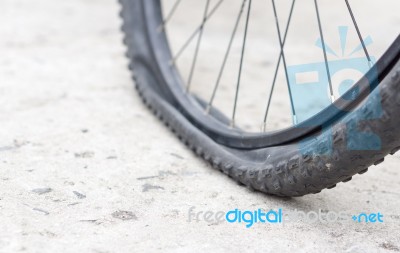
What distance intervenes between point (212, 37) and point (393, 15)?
2.59ft

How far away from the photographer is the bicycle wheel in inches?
A: 49.4

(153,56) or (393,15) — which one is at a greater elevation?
(393,15)

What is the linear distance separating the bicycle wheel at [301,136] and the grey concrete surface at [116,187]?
5 centimetres

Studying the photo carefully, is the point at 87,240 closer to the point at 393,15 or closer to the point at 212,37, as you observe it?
the point at 212,37

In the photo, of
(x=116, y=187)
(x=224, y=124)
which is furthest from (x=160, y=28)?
(x=116, y=187)

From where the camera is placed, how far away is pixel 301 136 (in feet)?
4.81

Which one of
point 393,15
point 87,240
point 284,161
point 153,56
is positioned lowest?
point 87,240

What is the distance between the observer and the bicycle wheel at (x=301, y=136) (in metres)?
1.26

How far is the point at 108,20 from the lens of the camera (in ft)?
9.57

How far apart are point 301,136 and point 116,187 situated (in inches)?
15.6

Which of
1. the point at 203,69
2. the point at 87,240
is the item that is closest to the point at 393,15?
the point at 203,69

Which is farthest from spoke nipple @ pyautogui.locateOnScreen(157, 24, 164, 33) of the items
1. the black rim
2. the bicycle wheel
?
the bicycle wheel

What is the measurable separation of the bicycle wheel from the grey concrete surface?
5 centimetres

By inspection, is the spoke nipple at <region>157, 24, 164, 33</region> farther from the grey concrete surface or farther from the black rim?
the grey concrete surface
